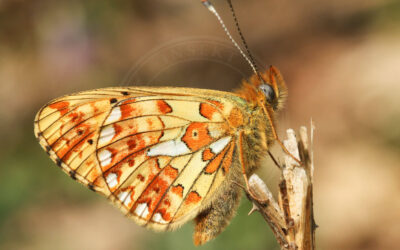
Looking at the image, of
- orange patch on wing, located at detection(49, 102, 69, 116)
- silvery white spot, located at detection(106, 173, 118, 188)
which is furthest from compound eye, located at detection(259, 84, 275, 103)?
orange patch on wing, located at detection(49, 102, 69, 116)

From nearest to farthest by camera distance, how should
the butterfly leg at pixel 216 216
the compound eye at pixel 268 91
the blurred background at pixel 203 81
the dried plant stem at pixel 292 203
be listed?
the dried plant stem at pixel 292 203, the butterfly leg at pixel 216 216, the compound eye at pixel 268 91, the blurred background at pixel 203 81

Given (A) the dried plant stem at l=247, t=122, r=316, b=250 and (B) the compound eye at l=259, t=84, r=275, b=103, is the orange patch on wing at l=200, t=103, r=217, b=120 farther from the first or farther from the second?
(A) the dried plant stem at l=247, t=122, r=316, b=250

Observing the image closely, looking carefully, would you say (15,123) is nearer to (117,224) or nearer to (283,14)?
(117,224)

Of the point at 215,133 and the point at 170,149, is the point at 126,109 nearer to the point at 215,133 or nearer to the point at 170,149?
the point at 170,149

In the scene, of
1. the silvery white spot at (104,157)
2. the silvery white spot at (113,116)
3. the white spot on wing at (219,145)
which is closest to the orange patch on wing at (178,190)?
the white spot on wing at (219,145)

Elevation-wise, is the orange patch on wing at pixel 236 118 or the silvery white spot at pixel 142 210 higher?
the orange patch on wing at pixel 236 118

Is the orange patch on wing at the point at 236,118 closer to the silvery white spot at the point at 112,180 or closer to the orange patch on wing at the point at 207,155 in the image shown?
the orange patch on wing at the point at 207,155

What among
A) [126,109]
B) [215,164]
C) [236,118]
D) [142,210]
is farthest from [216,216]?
[126,109]
